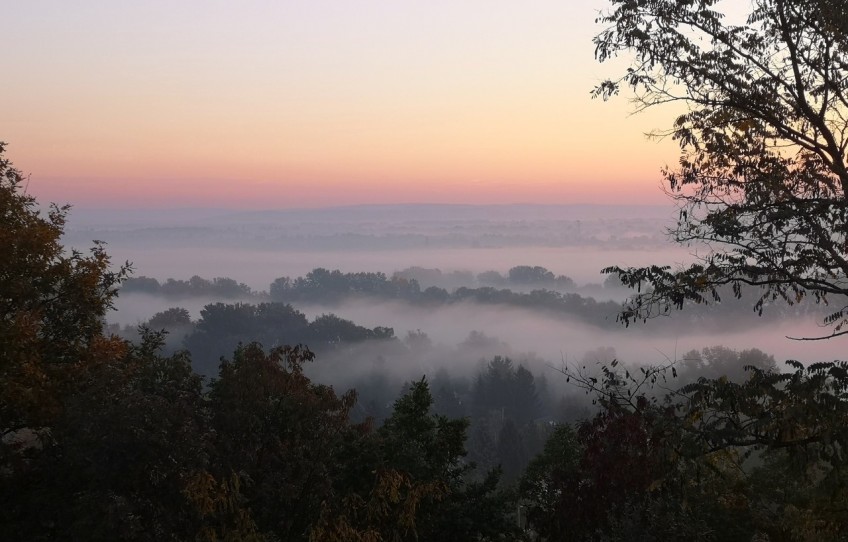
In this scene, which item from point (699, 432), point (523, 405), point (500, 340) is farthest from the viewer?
point (500, 340)

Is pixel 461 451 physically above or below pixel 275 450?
below

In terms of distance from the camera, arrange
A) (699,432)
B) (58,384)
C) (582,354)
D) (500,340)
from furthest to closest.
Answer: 1. (500,340)
2. (582,354)
3. (58,384)
4. (699,432)

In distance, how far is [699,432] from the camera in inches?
368

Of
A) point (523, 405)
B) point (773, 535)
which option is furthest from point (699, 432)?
point (523, 405)

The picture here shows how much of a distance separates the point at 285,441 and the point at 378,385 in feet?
379

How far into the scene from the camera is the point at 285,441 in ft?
49.9

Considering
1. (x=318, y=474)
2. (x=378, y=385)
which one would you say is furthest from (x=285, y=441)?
(x=378, y=385)

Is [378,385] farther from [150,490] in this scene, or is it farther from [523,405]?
[150,490]

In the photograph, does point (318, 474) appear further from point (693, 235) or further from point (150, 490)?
point (693, 235)

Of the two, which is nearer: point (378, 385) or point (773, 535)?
point (773, 535)

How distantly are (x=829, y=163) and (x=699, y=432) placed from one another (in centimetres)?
402

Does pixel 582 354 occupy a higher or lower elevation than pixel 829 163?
lower

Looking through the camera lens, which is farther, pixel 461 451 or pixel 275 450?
pixel 461 451

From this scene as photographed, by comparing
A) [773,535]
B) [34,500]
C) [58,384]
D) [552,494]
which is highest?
[58,384]
